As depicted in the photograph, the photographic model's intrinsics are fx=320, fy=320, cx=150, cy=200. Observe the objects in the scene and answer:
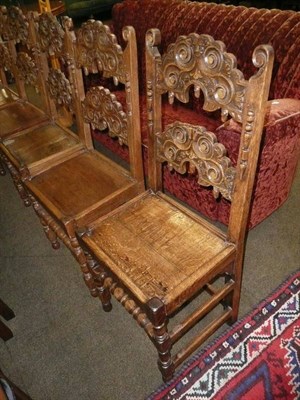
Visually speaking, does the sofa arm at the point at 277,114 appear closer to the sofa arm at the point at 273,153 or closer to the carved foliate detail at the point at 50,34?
the sofa arm at the point at 273,153

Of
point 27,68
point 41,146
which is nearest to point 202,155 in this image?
point 41,146

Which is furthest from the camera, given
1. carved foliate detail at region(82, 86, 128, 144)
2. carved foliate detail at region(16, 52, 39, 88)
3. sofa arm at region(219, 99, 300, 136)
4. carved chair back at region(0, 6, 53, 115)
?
carved foliate detail at region(16, 52, 39, 88)

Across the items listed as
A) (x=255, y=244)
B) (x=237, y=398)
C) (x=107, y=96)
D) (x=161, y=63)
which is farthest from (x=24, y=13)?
(x=237, y=398)

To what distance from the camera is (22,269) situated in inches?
73.4

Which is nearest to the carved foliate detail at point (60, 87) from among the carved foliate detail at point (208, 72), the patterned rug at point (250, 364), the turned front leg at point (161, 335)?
the carved foliate detail at point (208, 72)

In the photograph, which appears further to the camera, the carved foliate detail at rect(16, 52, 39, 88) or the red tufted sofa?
the carved foliate detail at rect(16, 52, 39, 88)

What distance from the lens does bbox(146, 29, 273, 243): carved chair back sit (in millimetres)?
891

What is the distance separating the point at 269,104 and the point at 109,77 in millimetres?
831

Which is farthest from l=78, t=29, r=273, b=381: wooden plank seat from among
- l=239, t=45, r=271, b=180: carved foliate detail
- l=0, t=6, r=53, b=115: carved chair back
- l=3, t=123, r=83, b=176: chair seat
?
l=0, t=6, r=53, b=115: carved chair back

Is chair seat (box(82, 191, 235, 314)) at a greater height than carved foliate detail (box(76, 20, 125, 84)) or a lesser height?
lesser

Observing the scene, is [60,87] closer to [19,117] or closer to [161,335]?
[19,117]

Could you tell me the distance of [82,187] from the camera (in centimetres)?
159

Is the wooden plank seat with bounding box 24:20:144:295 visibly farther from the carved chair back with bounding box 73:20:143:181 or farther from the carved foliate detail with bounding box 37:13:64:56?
the carved foliate detail with bounding box 37:13:64:56

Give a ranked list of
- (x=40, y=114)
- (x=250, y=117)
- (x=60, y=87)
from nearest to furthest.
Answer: (x=250, y=117) < (x=60, y=87) < (x=40, y=114)
